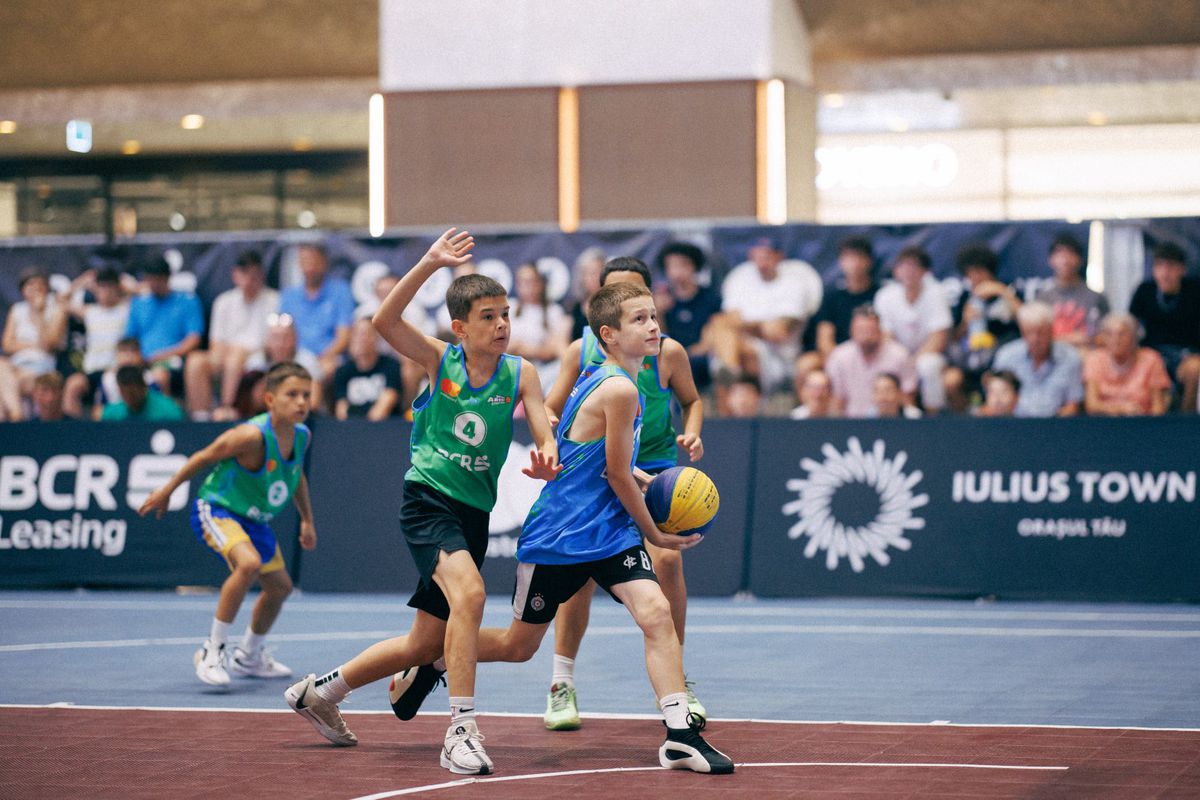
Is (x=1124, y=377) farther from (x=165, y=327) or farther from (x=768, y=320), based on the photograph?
(x=165, y=327)

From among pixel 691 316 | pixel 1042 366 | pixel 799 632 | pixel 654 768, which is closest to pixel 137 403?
pixel 691 316

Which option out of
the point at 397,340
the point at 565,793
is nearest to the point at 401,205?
the point at 397,340

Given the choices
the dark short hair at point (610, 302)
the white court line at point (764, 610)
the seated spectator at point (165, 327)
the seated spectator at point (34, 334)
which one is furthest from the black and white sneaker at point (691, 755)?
the seated spectator at point (34, 334)

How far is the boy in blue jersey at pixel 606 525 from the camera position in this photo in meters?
6.98

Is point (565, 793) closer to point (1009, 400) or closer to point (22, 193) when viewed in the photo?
point (1009, 400)

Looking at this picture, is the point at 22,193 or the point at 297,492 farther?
the point at 22,193

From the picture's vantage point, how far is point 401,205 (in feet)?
67.6

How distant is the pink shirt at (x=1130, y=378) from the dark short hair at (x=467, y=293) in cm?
833

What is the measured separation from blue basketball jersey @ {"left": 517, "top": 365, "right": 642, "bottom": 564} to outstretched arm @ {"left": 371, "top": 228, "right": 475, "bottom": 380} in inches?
27.2

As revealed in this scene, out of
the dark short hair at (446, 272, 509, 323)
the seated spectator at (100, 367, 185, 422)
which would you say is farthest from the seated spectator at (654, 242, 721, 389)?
the dark short hair at (446, 272, 509, 323)

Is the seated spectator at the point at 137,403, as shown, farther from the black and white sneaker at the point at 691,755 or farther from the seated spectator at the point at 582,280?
the black and white sneaker at the point at 691,755

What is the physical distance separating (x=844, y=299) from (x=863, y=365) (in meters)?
0.65

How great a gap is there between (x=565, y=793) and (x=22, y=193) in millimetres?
24181

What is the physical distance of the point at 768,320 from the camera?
15219mm
